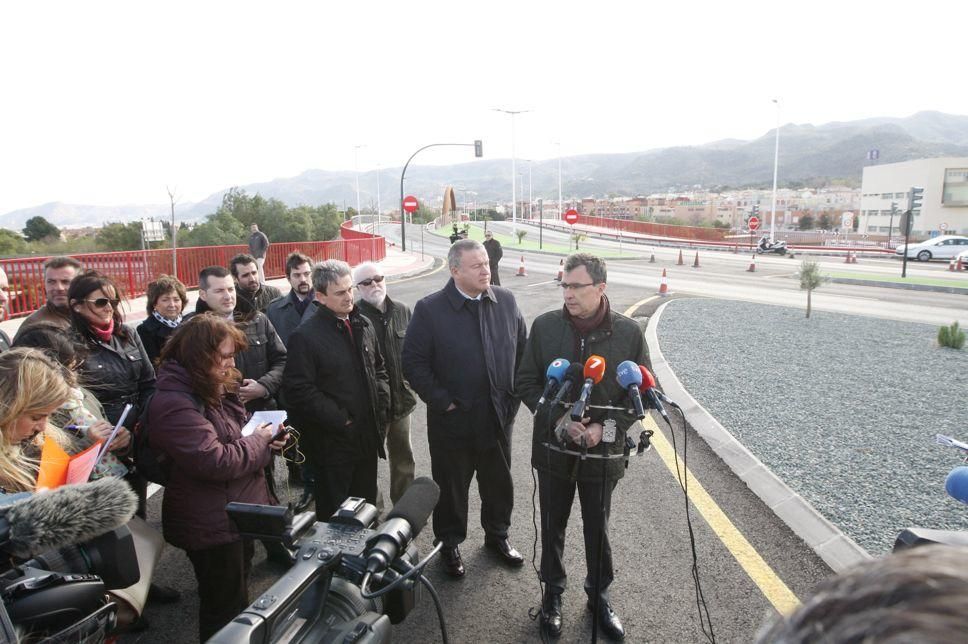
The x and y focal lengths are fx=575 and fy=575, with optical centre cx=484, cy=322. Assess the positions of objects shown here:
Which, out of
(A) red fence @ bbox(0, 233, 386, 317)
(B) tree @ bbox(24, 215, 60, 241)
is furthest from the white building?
(B) tree @ bbox(24, 215, 60, 241)

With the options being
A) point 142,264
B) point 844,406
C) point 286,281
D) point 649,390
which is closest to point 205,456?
point 649,390

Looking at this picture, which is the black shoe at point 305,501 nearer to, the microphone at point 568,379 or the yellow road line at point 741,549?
the microphone at point 568,379

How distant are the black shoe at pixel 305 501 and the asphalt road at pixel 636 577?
250 mm

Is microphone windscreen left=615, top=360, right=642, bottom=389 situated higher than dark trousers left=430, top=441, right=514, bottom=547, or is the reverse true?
microphone windscreen left=615, top=360, right=642, bottom=389

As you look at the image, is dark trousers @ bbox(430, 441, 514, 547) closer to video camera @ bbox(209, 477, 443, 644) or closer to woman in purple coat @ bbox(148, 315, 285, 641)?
woman in purple coat @ bbox(148, 315, 285, 641)

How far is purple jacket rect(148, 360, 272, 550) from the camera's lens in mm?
2660

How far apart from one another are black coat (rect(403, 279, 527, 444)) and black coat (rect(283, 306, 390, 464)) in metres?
0.31

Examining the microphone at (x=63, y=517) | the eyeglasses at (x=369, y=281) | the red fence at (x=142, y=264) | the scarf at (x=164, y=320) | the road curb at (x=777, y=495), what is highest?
the eyeglasses at (x=369, y=281)

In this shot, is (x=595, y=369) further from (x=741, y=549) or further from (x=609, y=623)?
(x=741, y=549)

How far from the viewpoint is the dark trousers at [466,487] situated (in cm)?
385

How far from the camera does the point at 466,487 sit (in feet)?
13.0

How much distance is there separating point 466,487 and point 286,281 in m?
18.4

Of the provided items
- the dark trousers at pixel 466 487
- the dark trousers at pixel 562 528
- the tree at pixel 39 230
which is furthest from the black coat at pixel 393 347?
the tree at pixel 39 230

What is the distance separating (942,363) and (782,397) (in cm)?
361
